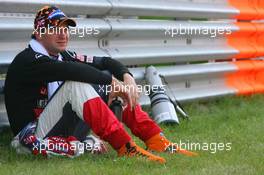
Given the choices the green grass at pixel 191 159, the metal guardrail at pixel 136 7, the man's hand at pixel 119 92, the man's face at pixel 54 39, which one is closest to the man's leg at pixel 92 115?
the green grass at pixel 191 159

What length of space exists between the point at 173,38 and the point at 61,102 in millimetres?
2813

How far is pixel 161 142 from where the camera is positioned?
4.23 m

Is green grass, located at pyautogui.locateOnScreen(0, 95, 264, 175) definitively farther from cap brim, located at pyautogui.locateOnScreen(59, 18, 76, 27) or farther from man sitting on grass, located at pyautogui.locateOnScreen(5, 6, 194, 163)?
cap brim, located at pyautogui.locateOnScreen(59, 18, 76, 27)

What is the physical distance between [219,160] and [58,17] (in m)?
1.38

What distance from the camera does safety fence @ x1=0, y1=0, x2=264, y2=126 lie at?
484 centimetres

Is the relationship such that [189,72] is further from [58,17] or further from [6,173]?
[6,173]

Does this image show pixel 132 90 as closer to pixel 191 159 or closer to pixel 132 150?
pixel 132 150

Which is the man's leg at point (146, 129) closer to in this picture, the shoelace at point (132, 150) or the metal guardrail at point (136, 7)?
the shoelace at point (132, 150)

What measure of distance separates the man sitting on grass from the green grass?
124 mm

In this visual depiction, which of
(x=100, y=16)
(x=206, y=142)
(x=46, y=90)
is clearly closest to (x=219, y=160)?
(x=206, y=142)

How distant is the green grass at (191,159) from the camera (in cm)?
360

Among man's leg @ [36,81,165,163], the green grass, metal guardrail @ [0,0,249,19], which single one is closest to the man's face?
man's leg @ [36,81,165,163]

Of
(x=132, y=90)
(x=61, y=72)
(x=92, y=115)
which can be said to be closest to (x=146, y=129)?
(x=132, y=90)

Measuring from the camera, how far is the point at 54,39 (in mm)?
4176
